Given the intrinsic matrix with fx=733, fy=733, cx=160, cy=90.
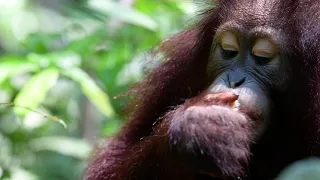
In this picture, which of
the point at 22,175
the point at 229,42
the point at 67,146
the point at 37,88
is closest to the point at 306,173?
the point at 229,42

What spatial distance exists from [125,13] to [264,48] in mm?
1442

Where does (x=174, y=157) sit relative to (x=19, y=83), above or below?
below

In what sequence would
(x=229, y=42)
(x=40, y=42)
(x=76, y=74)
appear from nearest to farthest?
(x=229, y=42) → (x=76, y=74) → (x=40, y=42)

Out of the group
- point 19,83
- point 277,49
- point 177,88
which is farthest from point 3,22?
point 277,49

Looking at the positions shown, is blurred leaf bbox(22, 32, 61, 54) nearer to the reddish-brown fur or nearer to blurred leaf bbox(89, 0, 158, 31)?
blurred leaf bbox(89, 0, 158, 31)

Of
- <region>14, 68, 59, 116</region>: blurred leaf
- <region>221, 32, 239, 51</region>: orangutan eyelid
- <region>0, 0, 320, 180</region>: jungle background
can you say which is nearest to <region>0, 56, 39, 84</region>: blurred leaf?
<region>0, 0, 320, 180</region>: jungle background

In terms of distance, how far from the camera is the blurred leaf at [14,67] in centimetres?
404

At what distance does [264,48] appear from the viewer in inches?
129

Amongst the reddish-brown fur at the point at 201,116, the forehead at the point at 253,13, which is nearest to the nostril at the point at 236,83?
the reddish-brown fur at the point at 201,116

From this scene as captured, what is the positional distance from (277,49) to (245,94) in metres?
0.31

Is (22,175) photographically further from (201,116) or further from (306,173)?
(306,173)

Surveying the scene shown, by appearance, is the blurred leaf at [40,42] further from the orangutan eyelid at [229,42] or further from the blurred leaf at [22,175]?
the orangutan eyelid at [229,42]

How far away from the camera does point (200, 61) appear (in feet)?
12.2

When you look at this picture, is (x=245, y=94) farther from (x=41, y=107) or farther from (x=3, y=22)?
(x=3, y=22)
